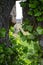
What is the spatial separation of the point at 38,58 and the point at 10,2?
792 mm

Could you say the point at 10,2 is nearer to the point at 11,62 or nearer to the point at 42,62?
the point at 11,62

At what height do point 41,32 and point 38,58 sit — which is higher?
point 41,32

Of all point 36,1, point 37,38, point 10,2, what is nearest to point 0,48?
point 10,2

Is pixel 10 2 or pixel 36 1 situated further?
pixel 10 2

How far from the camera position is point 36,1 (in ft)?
Result: 4.55

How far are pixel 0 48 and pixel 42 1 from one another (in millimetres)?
772

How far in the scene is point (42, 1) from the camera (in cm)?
135

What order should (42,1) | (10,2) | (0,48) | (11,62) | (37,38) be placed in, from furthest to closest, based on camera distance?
1. (11,62)
2. (10,2)
3. (0,48)
4. (37,38)
5. (42,1)

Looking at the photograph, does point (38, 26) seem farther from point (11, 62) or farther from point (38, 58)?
point (11, 62)

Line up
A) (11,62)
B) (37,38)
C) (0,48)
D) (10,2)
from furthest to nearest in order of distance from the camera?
(11,62) < (10,2) < (0,48) < (37,38)

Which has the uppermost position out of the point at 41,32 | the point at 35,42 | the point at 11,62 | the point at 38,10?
the point at 38,10

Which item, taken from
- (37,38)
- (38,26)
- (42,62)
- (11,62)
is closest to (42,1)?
(38,26)

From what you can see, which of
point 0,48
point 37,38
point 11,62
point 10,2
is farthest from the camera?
point 11,62

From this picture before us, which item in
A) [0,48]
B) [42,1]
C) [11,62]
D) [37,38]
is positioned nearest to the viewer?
[42,1]
